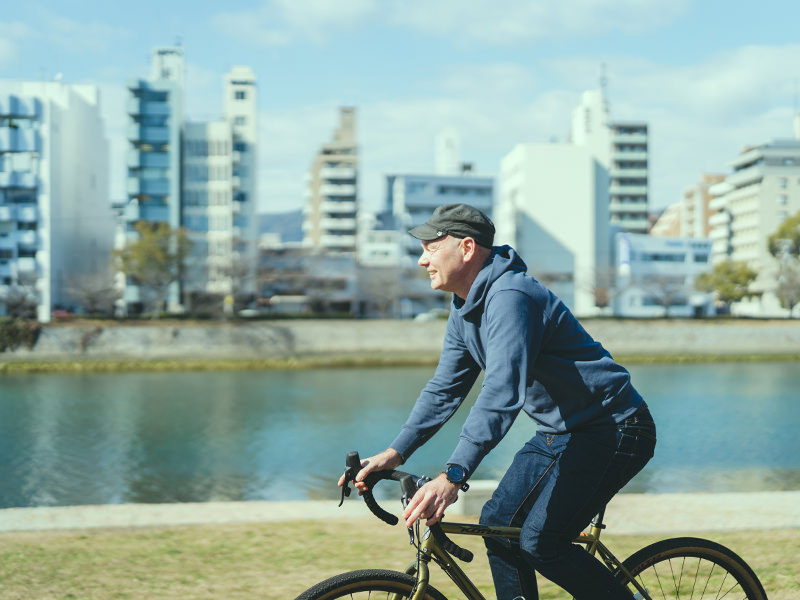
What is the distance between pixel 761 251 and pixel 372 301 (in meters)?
40.7

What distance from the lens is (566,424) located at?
2.63 meters

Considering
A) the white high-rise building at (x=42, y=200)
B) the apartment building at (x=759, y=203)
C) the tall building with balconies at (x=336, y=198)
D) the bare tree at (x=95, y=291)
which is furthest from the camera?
the apartment building at (x=759, y=203)

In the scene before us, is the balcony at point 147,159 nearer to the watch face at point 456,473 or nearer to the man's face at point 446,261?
the man's face at point 446,261

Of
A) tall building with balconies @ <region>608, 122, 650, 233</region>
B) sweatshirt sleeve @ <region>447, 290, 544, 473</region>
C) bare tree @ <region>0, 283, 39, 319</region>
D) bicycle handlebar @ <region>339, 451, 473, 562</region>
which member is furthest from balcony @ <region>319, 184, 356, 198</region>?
sweatshirt sleeve @ <region>447, 290, 544, 473</region>

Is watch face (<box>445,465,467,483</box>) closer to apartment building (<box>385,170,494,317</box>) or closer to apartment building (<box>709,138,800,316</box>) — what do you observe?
apartment building (<box>385,170,494,317</box>)

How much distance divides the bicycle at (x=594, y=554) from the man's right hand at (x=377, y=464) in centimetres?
2

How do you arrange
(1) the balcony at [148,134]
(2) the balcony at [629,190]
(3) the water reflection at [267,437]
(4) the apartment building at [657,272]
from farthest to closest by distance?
(2) the balcony at [629,190]
(4) the apartment building at [657,272]
(1) the balcony at [148,134]
(3) the water reflection at [267,437]

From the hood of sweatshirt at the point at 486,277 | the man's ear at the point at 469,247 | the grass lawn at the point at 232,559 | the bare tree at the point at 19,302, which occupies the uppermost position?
the man's ear at the point at 469,247

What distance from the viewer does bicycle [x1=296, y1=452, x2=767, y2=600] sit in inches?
95.8

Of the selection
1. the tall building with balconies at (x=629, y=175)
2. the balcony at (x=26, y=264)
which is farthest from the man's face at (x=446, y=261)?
Answer: the tall building with balconies at (x=629, y=175)

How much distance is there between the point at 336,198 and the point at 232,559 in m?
75.1

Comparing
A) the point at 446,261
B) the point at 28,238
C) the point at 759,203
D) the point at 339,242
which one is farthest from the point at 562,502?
the point at 759,203

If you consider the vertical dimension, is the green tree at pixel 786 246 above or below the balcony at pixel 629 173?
below

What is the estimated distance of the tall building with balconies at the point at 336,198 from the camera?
7844 cm
